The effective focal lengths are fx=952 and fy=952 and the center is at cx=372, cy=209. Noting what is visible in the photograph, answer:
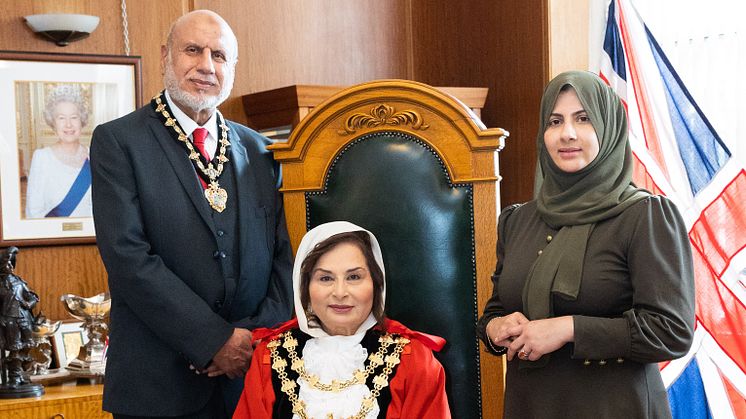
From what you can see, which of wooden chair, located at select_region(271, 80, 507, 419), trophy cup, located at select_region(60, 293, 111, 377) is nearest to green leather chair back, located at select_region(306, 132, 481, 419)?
wooden chair, located at select_region(271, 80, 507, 419)

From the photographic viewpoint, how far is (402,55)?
467cm

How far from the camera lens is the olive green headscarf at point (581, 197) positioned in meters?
1.98

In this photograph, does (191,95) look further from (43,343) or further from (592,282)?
(43,343)

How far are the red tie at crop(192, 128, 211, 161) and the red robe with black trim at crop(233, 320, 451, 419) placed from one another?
0.57 m

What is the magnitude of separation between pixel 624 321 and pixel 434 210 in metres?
0.80

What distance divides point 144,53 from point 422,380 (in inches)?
87.0

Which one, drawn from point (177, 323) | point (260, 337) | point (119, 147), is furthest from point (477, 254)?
point (119, 147)

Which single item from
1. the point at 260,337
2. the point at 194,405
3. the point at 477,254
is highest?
the point at 477,254

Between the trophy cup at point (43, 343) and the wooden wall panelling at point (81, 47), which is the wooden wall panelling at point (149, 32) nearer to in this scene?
the wooden wall panelling at point (81, 47)

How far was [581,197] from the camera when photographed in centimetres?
204

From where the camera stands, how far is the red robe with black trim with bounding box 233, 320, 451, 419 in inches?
90.4

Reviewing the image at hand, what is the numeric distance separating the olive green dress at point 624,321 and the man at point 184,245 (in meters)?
0.83

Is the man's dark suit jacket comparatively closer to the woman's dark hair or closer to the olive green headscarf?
the woman's dark hair

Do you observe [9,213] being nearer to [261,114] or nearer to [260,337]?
[261,114]
